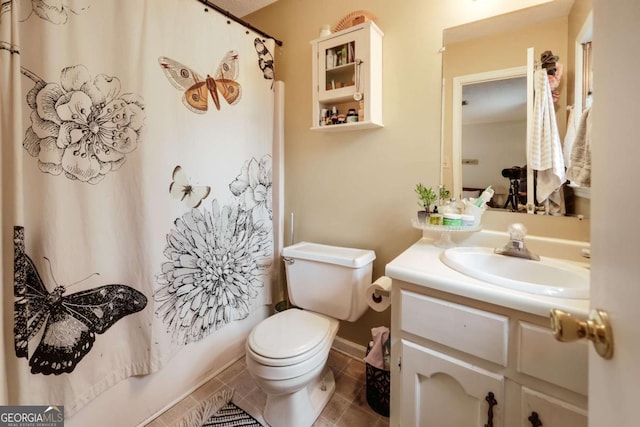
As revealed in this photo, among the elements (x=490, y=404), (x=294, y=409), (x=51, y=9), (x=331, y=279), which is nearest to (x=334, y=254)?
(x=331, y=279)

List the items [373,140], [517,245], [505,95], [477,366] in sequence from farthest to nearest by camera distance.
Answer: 1. [373,140]
2. [505,95]
3. [517,245]
4. [477,366]

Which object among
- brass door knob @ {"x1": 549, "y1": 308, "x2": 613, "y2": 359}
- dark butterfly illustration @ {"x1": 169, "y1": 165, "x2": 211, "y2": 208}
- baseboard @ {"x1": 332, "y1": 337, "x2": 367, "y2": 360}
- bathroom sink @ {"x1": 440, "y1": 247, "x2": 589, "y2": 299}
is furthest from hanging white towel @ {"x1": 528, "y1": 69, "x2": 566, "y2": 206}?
dark butterfly illustration @ {"x1": 169, "y1": 165, "x2": 211, "y2": 208}

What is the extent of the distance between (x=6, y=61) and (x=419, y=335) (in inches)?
63.0

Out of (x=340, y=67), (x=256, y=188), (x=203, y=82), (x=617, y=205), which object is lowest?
(x=617, y=205)

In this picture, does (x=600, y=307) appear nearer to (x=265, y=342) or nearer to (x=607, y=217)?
(x=607, y=217)

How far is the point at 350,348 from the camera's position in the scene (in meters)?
1.74

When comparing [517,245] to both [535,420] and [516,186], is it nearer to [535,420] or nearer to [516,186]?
[516,186]

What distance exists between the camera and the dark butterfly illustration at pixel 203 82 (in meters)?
1.28

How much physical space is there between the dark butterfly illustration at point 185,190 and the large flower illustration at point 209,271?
6cm

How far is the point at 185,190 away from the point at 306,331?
0.91m

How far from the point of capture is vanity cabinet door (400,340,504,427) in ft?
2.72

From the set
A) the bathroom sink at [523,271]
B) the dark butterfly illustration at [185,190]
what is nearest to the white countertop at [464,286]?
the bathroom sink at [523,271]

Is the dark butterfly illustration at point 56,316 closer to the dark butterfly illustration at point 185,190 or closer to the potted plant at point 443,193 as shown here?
the dark butterfly illustration at point 185,190

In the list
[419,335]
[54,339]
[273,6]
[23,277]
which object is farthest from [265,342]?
[273,6]
